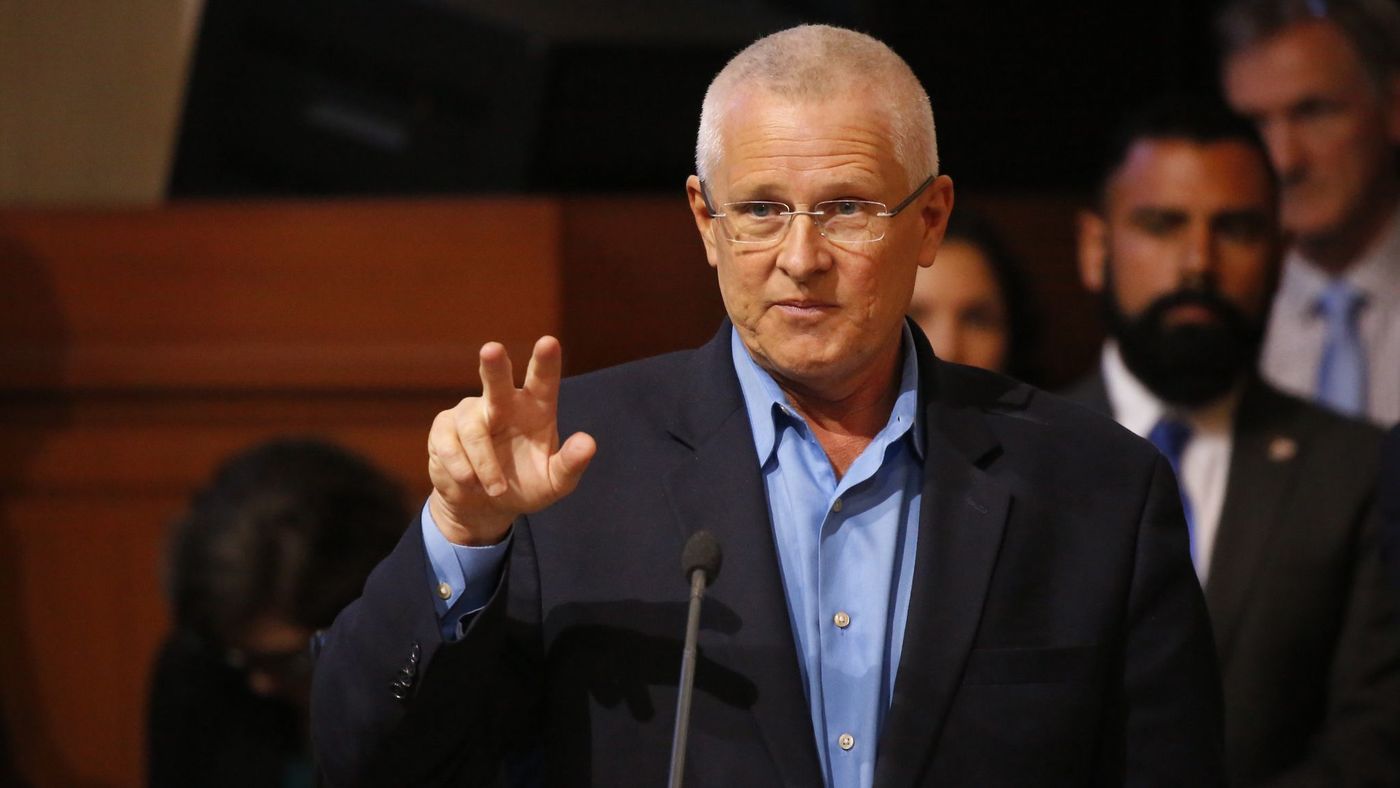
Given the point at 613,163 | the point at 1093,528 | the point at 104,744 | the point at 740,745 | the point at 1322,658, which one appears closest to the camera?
the point at 740,745

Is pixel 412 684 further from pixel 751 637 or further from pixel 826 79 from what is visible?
pixel 826 79

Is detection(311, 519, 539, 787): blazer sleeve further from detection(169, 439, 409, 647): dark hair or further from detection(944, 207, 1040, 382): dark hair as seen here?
detection(944, 207, 1040, 382): dark hair

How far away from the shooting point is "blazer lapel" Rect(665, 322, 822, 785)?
4.87 feet

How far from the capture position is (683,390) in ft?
5.51

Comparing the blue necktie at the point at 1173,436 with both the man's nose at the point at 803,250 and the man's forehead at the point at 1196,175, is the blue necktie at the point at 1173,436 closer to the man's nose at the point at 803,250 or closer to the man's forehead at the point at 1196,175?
the man's forehead at the point at 1196,175

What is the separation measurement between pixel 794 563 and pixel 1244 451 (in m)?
1.53

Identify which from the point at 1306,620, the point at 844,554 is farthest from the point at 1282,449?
the point at 844,554

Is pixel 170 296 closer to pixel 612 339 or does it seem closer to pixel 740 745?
pixel 612 339

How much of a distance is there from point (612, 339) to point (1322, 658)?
4.65 feet

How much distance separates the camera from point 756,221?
1.58 metres

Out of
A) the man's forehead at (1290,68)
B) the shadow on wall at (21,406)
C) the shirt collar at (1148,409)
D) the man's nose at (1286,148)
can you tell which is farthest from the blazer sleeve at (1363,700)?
the shadow on wall at (21,406)

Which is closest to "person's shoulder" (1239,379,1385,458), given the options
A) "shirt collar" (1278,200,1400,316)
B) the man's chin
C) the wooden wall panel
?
the man's chin

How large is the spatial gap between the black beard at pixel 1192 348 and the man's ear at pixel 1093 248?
0.49 feet

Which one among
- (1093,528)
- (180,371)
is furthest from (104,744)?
(1093,528)
